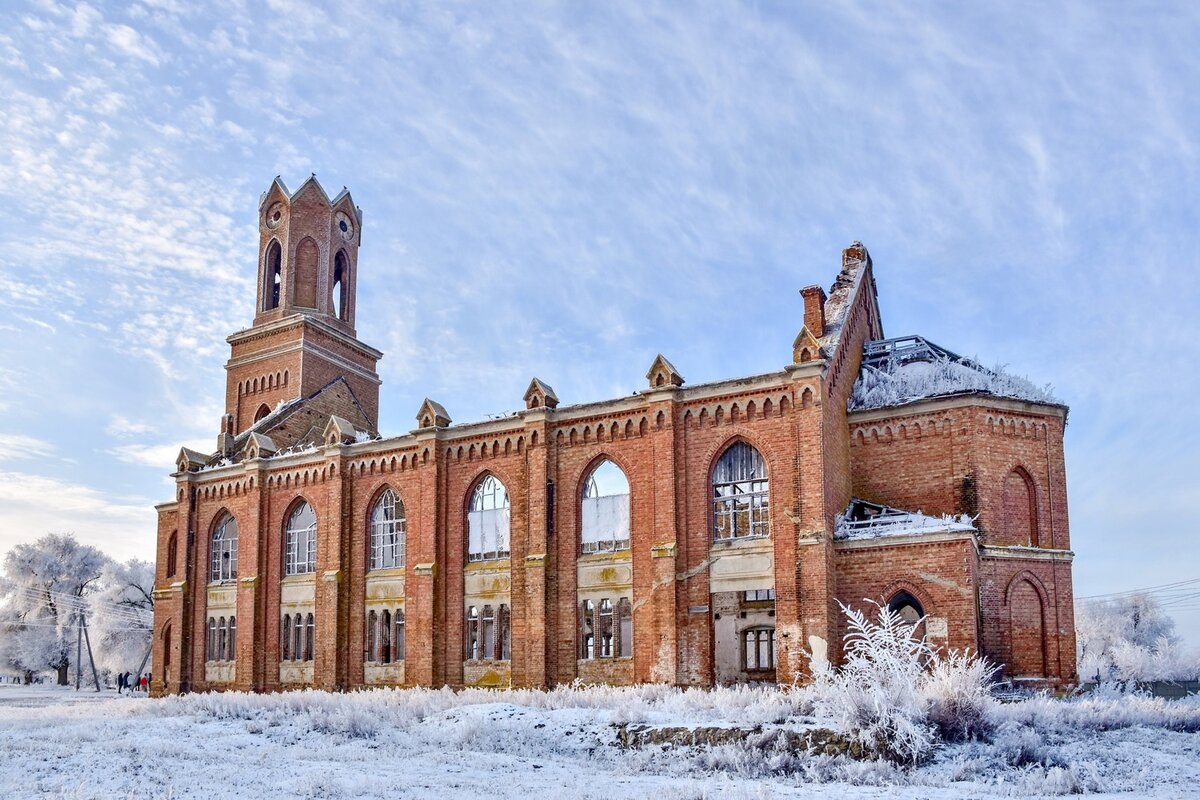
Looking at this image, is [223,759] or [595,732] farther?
[595,732]

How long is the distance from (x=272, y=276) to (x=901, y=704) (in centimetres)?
3569

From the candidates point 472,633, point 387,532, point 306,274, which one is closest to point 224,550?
point 387,532

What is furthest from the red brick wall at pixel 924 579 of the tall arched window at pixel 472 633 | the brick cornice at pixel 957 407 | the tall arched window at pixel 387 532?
the tall arched window at pixel 387 532

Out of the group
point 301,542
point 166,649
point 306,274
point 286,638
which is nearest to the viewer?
point 286,638

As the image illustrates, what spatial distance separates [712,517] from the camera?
29.9 metres

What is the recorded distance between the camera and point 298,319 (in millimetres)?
43844

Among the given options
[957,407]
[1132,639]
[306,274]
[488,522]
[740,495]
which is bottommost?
[1132,639]

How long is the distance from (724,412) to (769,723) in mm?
11260

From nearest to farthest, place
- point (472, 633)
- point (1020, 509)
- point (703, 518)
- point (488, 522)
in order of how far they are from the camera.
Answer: point (703, 518) → point (1020, 509) → point (472, 633) → point (488, 522)

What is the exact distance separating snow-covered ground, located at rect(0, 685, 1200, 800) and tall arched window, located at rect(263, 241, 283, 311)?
23.3 m

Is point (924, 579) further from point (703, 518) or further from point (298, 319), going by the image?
point (298, 319)

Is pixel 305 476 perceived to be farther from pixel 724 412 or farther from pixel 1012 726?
pixel 1012 726

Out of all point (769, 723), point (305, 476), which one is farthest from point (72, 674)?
point (769, 723)

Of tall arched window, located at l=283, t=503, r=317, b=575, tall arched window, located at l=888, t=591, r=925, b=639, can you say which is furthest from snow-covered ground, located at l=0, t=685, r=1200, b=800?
tall arched window, located at l=283, t=503, r=317, b=575
